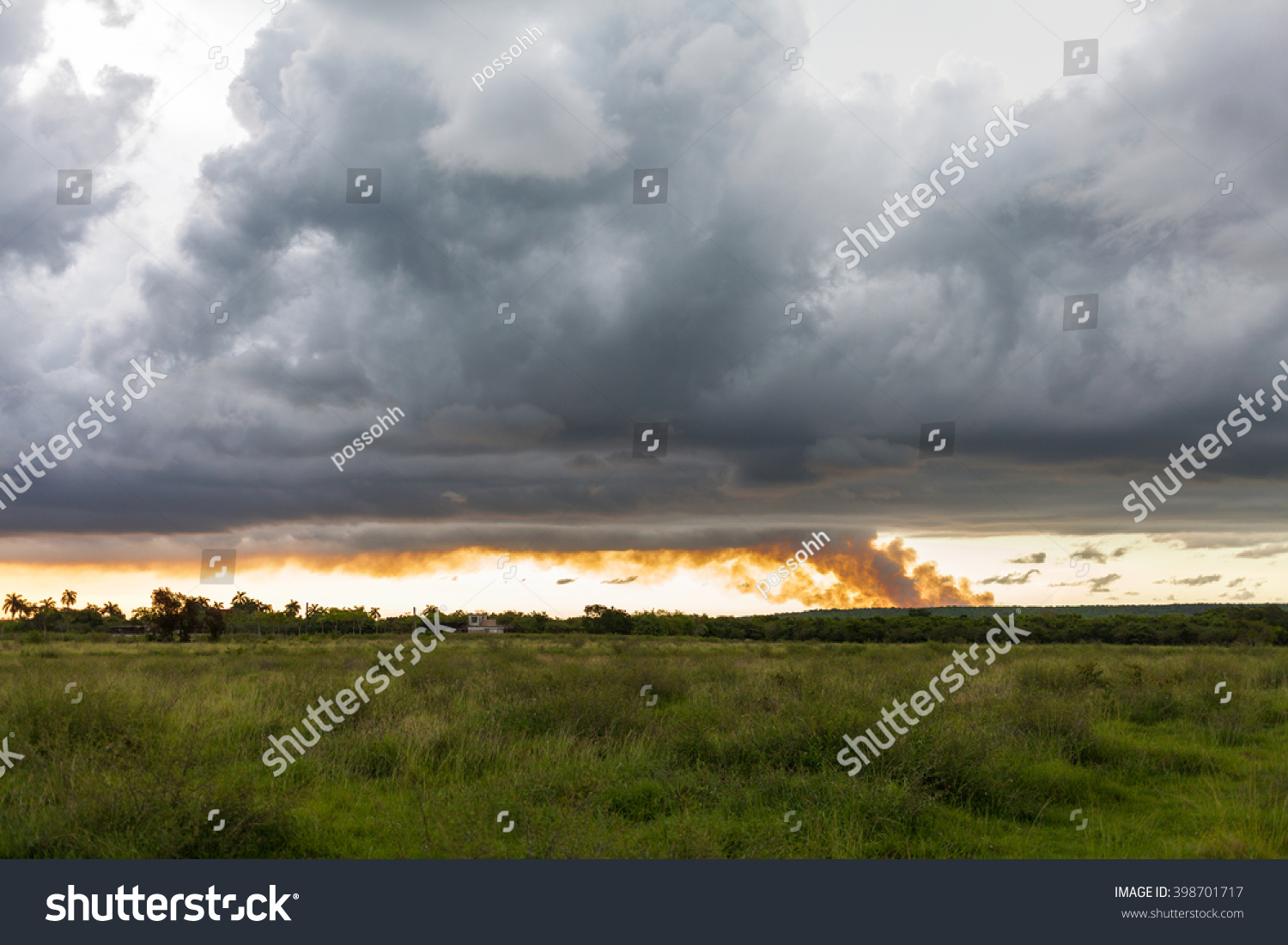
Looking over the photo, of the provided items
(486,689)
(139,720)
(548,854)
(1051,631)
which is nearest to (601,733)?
(486,689)

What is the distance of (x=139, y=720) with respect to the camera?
10.7 metres

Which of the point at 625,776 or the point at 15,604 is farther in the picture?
the point at 15,604

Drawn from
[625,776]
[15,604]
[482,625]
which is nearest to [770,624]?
[482,625]

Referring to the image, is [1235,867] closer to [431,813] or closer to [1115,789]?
[1115,789]

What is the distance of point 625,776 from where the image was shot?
29.6ft

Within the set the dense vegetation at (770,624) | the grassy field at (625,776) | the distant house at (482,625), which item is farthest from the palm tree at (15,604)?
the grassy field at (625,776)

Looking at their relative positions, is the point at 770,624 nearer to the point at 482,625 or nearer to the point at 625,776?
the point at 482,625

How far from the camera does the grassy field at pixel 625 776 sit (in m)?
6.92

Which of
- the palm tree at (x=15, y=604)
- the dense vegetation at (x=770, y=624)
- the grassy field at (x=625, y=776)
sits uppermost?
the palm tree at (x=15, y=604)

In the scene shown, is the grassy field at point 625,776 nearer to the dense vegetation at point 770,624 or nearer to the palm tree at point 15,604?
the dense vegetation at point 770,624

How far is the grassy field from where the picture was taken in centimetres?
692

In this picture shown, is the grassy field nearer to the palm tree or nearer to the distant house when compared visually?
the distant house

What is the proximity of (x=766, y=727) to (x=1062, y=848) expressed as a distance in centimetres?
376

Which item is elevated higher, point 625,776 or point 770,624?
point 770,624
